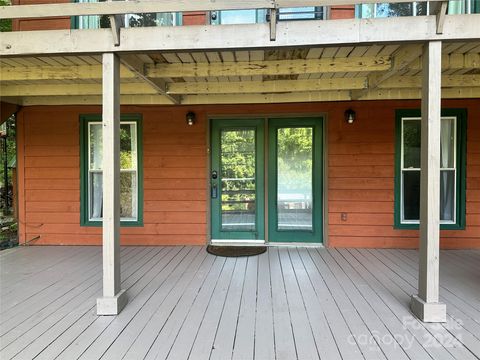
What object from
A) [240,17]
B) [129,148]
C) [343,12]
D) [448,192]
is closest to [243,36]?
[240,17]

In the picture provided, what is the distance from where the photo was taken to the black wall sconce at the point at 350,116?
15.1 ft

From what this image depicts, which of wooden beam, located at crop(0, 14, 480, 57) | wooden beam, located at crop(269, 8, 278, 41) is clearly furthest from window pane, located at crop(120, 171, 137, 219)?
wooden beam, located at crop(269, 8, 278, 41)

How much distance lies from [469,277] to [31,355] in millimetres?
4002

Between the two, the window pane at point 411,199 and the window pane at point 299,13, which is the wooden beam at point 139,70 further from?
the window pane at point 411,199

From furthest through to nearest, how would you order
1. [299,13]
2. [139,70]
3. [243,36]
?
[299,13]
[139,70]
[243,36]

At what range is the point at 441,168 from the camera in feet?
15.1

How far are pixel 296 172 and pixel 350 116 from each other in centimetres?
111

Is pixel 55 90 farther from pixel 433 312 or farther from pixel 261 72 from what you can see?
pixel 433 312

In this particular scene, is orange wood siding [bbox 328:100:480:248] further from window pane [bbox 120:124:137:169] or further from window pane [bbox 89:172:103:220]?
window pane [bbox 89:172:103:220]

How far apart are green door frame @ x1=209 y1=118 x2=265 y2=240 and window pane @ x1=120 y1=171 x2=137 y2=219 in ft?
3.93

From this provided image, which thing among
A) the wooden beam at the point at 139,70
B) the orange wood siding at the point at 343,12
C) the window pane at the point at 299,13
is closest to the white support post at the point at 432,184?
the orange wood siding at the point at 343,12

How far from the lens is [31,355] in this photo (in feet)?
6.64

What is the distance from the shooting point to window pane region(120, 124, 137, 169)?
4.91 meters

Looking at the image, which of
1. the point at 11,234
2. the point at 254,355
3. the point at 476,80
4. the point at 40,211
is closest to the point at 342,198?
the point at 476,80
